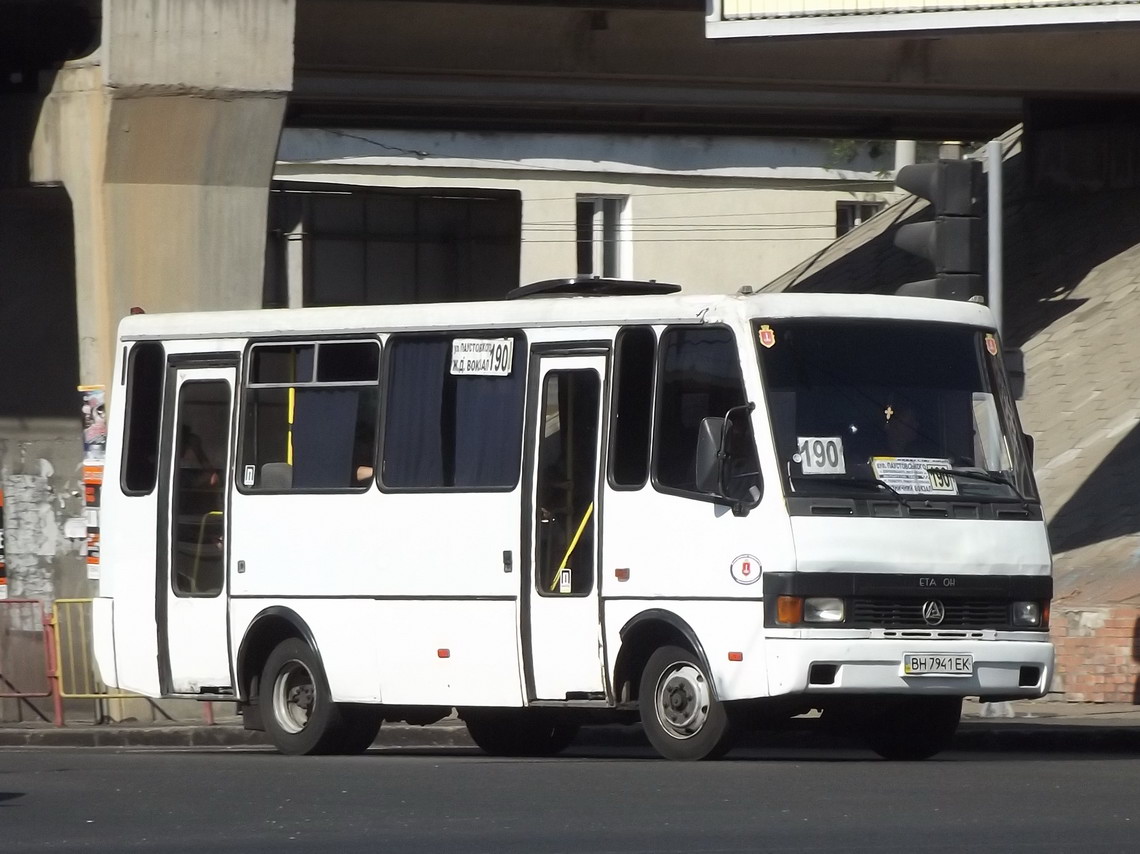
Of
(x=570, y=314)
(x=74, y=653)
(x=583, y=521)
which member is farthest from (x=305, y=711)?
(x=74, y=653)

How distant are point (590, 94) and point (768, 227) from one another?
1753cm

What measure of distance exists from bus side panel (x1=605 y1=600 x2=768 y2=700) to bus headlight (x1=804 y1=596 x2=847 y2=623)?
0.23 metres

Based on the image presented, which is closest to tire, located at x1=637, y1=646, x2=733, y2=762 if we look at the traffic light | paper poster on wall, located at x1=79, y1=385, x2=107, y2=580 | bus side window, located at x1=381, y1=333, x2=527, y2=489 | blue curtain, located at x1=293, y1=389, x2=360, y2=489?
bus side window, located at x1=381, y1=333, x2=527, y2=489

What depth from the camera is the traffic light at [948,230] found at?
14.0 meters

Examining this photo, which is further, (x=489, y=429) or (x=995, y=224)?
(x=995, y=224)

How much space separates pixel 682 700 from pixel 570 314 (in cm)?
225

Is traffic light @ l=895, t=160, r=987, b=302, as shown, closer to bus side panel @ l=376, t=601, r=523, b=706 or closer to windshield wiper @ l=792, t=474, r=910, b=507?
windshield wiper @ l=792, t=474, r=910, b=507

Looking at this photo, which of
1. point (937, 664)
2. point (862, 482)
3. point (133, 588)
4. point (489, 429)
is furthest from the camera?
point (133, 588)

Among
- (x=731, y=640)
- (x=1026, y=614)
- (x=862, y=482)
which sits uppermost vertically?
(x=862, y=482)

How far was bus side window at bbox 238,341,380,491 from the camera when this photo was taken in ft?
47.4

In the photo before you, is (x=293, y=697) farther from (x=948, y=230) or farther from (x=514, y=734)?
(x=948, y=230)

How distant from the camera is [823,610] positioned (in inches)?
486

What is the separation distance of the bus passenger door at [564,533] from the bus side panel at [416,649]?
20cm

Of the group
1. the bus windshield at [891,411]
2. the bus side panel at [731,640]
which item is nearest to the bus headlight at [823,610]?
the bus side panel at [731,640]
